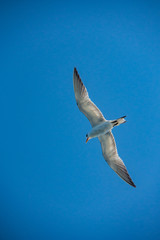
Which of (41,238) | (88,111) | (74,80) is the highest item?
(74,80)

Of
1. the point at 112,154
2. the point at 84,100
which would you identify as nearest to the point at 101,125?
the point at 84,100

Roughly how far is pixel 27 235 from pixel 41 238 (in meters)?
1.10

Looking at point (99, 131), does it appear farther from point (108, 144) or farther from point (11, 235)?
point (11, 235)

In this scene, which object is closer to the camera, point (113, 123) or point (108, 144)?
point (113, 123)

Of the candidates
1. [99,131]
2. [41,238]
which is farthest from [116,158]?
[41,238]

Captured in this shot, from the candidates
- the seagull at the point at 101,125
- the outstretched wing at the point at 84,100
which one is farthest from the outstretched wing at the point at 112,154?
the outstretched wing at the point at 84,100

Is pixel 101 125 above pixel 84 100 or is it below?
below

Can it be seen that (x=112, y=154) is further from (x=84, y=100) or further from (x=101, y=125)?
(x=84, y=100)

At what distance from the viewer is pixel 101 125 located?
782 cm

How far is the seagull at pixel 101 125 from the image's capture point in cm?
764

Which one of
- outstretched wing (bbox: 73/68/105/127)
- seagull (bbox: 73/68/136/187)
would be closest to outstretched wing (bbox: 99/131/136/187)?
seagull (bbox: 73/68/136/187)

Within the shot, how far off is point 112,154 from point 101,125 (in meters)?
1.44

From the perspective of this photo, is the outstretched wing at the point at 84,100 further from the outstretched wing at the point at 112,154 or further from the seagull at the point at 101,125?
the outstretched wing at the point at 112,154

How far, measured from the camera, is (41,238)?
15.8m
